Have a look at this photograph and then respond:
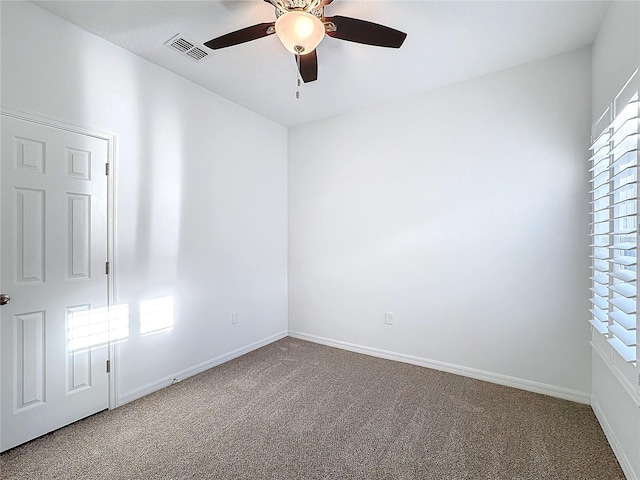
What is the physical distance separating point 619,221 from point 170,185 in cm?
340

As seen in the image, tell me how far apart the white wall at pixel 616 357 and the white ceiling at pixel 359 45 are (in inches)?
8.8

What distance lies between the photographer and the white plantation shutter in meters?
1.61

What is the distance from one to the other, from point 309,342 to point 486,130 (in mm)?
2998

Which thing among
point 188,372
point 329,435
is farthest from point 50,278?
point 329,435

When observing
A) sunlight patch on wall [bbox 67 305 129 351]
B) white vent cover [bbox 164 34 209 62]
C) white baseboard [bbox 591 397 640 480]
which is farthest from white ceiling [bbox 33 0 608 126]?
white baseboard [bbox 591 397 640 480]

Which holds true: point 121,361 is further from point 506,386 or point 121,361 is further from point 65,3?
point 506,386

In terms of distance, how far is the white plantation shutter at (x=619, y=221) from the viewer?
1.61 m

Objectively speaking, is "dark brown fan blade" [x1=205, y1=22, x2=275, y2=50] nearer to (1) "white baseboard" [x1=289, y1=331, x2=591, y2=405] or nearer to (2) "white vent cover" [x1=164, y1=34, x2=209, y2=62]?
(2) "white vent cover" [x1=164, y1=34, x2=209, y2=62]

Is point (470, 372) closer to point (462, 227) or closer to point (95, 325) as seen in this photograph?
point (462, 227)

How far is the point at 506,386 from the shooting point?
2.71 meters

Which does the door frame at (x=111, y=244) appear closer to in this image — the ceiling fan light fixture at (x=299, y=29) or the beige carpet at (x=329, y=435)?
the beige carpet at (x=329, y=435)

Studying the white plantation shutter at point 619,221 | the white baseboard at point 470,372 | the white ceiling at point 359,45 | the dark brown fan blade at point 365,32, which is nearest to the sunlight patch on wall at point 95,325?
the white ceiling at point 359,45

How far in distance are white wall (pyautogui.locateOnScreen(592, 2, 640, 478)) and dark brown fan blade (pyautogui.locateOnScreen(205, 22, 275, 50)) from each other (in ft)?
6.34

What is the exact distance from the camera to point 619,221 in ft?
6.56
